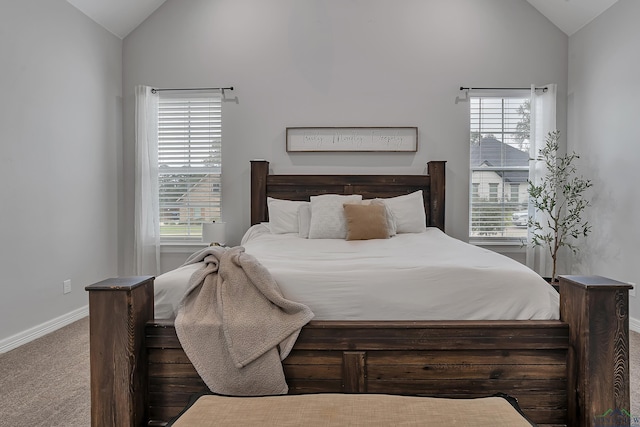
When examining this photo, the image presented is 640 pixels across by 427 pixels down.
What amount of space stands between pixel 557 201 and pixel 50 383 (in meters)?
4.55

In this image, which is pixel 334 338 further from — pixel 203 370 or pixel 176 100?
pixel 176 100

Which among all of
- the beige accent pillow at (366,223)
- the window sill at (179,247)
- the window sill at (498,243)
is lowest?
the window sill at (179,247)

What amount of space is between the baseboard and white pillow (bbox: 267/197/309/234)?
1.89 m

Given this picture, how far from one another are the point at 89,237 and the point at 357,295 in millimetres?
3154

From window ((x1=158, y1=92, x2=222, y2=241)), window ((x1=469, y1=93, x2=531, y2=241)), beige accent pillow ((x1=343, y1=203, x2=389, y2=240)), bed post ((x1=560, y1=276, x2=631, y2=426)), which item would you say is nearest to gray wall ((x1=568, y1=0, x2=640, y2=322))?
window ((x1=469, y1=93, x2=531, y2=241))

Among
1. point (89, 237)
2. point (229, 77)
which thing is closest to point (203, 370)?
point (89, 237)

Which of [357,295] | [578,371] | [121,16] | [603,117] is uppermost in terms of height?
[121,16]

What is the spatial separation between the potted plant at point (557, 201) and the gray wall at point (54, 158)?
4236 mm

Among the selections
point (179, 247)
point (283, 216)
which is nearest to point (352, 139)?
point (283, 216)

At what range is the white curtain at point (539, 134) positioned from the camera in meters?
4.09

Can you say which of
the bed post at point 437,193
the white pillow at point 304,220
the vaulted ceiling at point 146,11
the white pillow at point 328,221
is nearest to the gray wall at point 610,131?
the vaulted ceiling at point 146,11

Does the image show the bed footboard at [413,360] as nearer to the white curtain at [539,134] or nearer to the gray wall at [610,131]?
the gray wall at [610,131]

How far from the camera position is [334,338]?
5.57 feet

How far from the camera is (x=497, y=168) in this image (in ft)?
14.2
